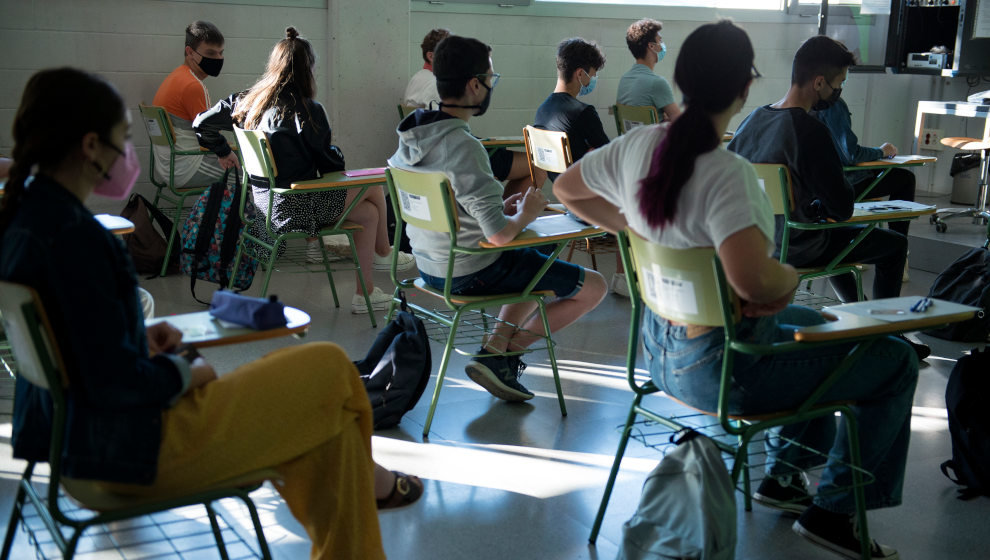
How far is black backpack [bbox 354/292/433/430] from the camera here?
284 centimetres

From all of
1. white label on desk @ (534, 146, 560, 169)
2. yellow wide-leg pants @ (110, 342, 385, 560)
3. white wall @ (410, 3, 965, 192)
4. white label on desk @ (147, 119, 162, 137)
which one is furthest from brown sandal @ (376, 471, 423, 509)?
white wall @ (410, 3, 965, 192)

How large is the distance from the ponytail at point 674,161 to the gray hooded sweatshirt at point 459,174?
2.87ft

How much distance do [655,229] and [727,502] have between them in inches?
21.9

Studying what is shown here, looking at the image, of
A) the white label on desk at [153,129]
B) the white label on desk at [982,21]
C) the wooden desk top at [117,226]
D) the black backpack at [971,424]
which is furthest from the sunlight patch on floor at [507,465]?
the white label on desk at [982,21]

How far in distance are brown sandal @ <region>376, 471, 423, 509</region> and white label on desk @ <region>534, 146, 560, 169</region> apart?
2116 millimetres

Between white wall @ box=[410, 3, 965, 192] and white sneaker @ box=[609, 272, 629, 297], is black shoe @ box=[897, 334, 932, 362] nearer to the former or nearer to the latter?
white sneaker @ box=[609, 272, 629, 297]

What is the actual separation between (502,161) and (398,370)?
2.59 metres

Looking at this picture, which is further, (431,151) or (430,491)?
(431,151)

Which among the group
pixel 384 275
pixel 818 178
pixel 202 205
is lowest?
pixel 384 275

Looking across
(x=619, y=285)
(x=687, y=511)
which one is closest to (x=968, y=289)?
(x=619, y=285)

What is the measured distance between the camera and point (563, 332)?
404cm

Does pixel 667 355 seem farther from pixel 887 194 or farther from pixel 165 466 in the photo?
pixel 887 194

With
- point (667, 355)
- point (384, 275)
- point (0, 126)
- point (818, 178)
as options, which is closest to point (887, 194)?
point (818, 178)

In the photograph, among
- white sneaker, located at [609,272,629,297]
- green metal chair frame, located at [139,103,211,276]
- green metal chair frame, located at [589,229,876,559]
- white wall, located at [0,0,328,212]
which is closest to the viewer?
green metal chair frame, located at [589,229,876,559]
